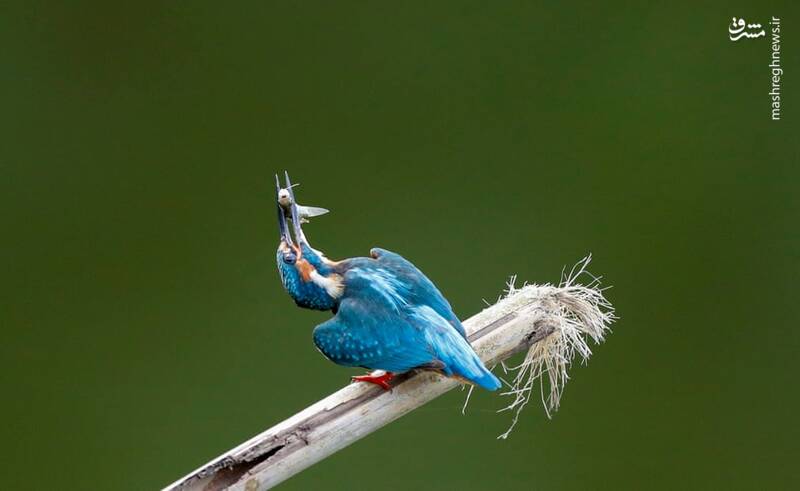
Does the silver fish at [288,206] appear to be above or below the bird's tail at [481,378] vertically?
above

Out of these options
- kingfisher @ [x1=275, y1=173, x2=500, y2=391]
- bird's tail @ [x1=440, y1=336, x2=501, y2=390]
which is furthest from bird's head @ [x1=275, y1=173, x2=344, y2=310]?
bird's tail @ [x1=440, y1=336, x2=501, y2=390]

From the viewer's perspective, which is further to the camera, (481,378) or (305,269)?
(305,269)

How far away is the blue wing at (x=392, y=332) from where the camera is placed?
1719mm

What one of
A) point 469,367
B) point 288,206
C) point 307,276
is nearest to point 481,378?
point 469,367

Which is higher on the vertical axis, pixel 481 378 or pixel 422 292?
pixel 422 292

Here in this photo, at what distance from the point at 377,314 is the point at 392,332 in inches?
1.7

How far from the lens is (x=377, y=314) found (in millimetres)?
1780

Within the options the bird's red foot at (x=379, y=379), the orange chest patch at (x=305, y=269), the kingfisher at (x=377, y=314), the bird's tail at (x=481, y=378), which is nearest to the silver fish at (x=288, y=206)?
the kingfisher at (x=377, y=314)

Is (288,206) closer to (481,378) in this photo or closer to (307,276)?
(307,276)

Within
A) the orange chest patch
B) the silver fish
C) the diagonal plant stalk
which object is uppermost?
the silver fish

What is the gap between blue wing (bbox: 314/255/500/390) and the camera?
5.64 feet

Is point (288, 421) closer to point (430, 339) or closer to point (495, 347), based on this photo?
point (430, 339)

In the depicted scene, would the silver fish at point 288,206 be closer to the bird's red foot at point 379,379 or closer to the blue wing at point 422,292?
the blue wing at point 422,292

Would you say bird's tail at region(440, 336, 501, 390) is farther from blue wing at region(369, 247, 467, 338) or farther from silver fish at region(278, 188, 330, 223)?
silver fish at region(278, 188, 330, 223)
